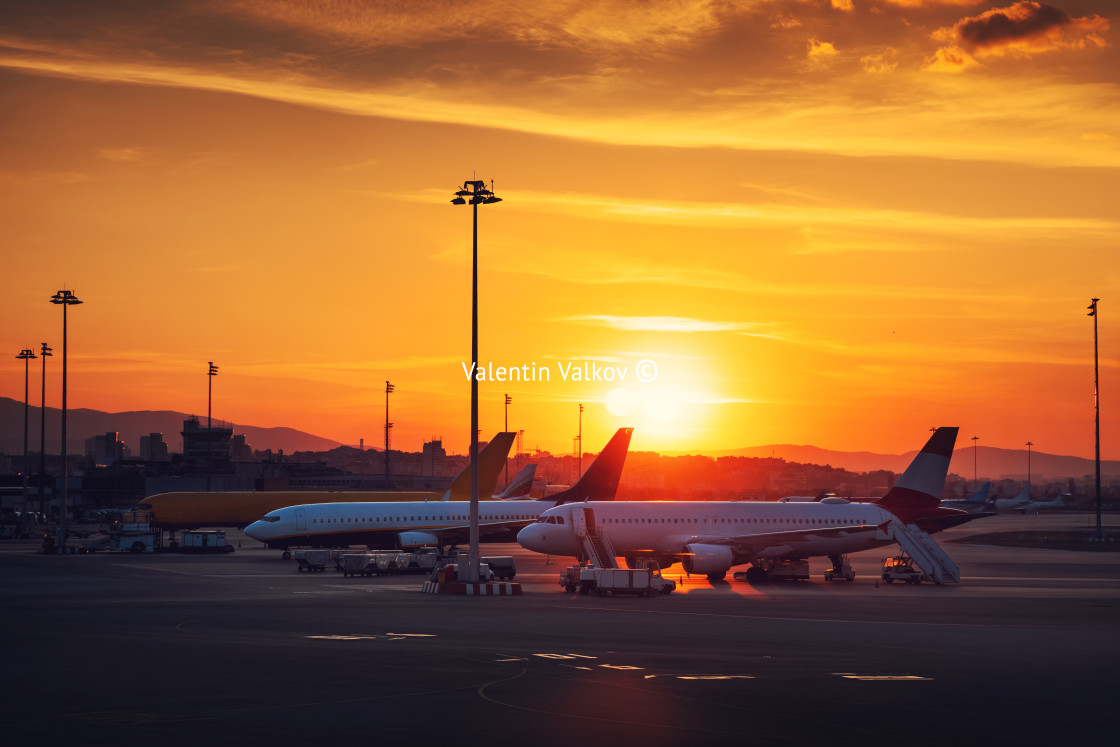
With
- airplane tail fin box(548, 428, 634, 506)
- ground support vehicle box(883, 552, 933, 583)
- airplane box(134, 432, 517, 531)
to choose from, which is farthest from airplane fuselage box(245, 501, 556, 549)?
ground support vehicle box(883, 552, 933, 583)

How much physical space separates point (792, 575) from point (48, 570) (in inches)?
1698

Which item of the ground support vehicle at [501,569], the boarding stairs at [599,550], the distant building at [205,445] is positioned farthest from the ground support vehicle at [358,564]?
the distant building at [205,445]

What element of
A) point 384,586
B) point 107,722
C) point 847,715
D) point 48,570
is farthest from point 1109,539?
point 107,722

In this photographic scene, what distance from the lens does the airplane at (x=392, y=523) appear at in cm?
7950

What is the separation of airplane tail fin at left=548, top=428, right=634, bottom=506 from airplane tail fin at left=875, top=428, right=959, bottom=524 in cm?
2022

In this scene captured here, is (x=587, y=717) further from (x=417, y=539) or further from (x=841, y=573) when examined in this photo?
(x=417, y=539)

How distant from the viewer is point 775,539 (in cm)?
6253

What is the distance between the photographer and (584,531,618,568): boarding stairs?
189 ft

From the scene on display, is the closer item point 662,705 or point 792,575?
point 662,705

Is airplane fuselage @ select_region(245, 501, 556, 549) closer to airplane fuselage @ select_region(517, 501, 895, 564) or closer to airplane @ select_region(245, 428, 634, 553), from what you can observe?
airplane @ select_region(245, 428, 634, 553)

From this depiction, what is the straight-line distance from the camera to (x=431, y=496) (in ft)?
338

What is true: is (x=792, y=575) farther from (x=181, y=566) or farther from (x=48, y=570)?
(x=48, y=570)

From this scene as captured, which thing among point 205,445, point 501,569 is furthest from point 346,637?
point 205,445

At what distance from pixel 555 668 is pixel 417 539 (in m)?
52.9
